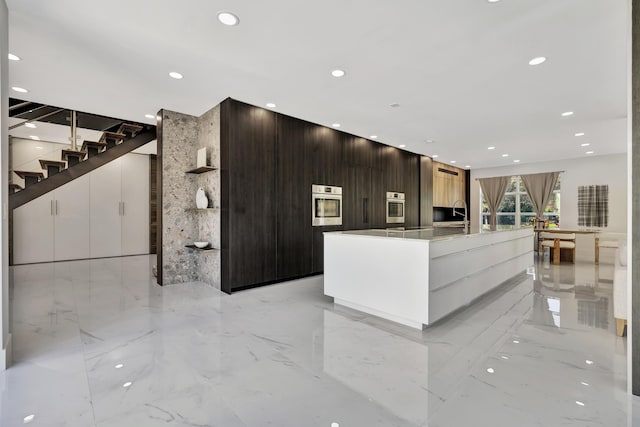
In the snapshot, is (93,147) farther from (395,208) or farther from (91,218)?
(395,208)

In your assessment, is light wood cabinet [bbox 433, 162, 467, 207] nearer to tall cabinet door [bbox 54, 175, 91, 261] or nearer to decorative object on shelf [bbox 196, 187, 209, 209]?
decorative object on shelf [bbox 196, 187, 209, 209]

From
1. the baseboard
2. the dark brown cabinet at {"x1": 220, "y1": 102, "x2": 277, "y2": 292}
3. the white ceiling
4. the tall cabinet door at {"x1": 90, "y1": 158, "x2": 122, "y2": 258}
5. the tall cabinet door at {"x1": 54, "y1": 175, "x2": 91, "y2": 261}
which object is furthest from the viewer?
the tall cabinet door at {"x1": 90, "y1": 158, "x2": 122, "y2": 258}

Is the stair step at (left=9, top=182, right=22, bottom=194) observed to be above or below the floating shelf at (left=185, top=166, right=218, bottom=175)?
below

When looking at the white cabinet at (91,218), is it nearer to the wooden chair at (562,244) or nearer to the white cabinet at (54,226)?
the white cabinet at (54,226)

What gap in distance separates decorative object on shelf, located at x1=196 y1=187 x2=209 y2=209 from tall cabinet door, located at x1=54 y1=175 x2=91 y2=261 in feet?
13.7

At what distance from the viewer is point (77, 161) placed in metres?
4.83

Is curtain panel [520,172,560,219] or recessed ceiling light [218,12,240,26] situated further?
curtain panel [520,172,560,219]

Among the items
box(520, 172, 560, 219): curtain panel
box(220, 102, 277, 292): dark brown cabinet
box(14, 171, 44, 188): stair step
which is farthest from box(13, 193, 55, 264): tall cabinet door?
box(520, 172, 560, 219): curtain panel

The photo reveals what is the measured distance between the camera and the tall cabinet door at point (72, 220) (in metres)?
6.65

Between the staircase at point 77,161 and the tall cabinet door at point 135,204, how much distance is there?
209 cm

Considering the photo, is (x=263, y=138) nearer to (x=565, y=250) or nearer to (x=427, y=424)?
(x=427, y=424)

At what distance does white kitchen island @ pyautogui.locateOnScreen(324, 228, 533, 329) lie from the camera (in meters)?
2.87

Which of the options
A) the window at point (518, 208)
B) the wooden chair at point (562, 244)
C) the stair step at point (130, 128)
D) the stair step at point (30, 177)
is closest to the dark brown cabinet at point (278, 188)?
the stair step at point (130, 128)

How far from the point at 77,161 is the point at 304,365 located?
495 cm
